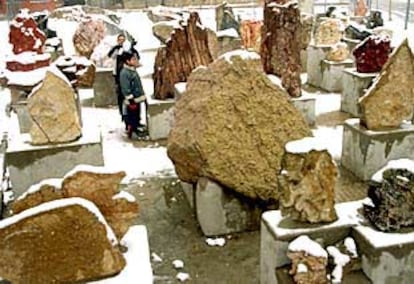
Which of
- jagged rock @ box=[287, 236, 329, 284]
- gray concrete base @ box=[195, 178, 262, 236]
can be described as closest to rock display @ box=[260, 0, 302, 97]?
gray concrete base @ box=[195, 178, 262, 236]

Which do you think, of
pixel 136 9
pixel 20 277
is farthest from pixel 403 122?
pixel 136 9

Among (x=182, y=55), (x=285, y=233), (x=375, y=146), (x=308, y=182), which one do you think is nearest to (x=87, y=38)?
(x=182, y=55)

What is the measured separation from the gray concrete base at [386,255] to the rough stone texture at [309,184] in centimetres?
31

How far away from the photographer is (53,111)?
5.70m

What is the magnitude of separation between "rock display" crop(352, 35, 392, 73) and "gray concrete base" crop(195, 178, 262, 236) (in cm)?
432

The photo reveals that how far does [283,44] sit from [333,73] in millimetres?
2653

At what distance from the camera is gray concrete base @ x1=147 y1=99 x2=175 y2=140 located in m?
8.14

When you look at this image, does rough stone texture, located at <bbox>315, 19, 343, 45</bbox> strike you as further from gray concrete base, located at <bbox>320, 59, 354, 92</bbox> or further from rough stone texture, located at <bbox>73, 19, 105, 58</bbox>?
rough stone texture, located at <bbox>73, 19, 105, 58</bbox>

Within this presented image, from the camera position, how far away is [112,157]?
7613 mm

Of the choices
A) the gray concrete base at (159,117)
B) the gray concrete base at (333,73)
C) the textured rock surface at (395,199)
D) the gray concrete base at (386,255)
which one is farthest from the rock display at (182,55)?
the gray concrete base at (386,255)

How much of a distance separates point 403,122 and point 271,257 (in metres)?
3.24

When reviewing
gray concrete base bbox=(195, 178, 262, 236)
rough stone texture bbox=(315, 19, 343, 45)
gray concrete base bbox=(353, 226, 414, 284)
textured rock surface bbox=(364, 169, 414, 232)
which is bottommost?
gray concrete base bbox=(195, 178, 262, 236)

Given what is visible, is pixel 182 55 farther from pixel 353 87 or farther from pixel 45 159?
pixel 45 159

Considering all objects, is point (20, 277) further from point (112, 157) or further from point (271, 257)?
point (112, 157)
